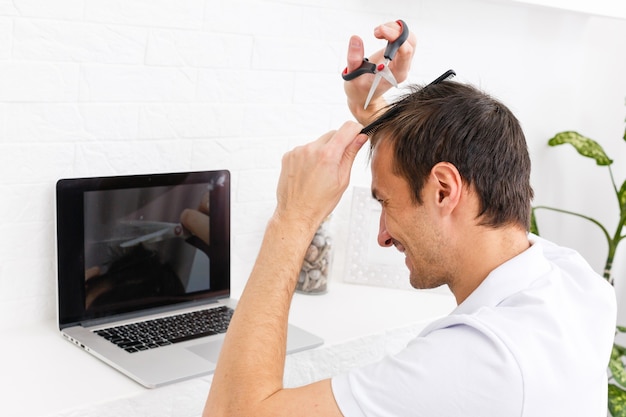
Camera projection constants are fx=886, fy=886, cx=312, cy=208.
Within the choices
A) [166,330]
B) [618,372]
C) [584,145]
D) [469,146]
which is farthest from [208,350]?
[584,145]

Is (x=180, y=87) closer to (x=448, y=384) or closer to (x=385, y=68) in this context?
(x=385, y=68)

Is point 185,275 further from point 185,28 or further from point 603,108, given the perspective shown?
point 603,108

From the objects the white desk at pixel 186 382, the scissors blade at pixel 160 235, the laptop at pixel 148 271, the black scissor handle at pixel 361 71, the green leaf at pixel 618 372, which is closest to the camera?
the white desk at pixel 186 382

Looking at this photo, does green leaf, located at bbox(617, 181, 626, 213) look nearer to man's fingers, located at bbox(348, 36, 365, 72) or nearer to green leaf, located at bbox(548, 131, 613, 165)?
green leaf, located at bbox(548, 131, 613, 165)

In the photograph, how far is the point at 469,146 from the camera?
1172 mm

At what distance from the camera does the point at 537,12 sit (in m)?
2.46

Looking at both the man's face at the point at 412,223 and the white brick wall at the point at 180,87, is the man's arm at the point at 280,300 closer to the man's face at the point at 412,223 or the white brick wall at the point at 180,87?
the man's face at the point at 412,223

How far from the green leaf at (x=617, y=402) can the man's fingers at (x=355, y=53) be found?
134cm

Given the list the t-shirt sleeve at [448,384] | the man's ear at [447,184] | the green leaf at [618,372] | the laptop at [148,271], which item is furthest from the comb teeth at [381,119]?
the green leaf at [618,372]

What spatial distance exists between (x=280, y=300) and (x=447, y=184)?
267 mm

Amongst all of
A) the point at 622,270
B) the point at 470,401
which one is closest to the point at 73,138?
the point at 470,401

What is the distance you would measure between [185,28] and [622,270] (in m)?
1.85

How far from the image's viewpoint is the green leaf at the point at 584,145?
2551 millimetres

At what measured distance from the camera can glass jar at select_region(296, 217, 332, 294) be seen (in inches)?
77.1
